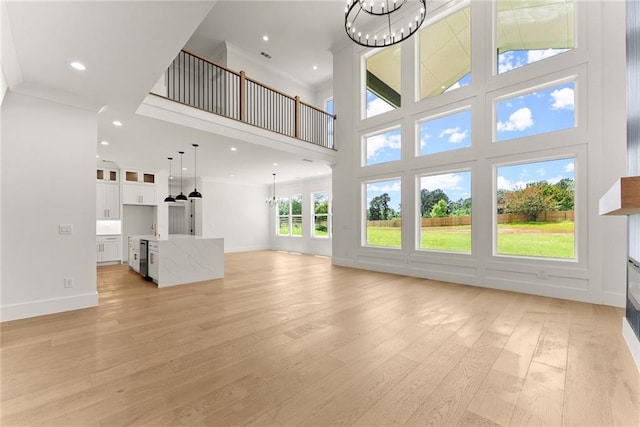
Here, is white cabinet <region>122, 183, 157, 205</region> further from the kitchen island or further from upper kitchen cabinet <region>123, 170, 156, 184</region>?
the kitchen island

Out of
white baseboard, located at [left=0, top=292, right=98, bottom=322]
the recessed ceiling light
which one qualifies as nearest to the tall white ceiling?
the recessed ceiling light

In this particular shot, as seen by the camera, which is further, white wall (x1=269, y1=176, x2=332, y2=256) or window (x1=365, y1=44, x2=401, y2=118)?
white wall (x1=269, y1=176, x2=332, y2=256)

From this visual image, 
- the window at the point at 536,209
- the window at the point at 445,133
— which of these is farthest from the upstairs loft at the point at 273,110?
the window at the point at 536,209

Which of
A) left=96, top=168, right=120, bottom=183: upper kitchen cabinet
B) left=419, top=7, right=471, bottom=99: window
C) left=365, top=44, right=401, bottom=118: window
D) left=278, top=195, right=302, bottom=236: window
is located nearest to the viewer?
left=419, top=7, right=471, bottom=99: window

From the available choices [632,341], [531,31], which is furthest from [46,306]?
[531,31]

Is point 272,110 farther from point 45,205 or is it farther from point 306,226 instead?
point 306,226

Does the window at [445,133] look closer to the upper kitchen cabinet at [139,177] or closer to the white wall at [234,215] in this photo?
the white wall at [234,215]

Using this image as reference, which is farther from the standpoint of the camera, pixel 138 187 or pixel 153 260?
pixel 138 187

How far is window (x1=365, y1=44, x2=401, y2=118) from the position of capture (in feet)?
22.2

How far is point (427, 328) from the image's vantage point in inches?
118

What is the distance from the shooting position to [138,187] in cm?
826

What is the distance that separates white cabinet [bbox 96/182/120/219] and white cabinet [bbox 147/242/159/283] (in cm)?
326

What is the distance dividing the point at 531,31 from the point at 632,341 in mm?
5201

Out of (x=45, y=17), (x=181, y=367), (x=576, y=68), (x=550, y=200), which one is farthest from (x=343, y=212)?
(x=45, y=17)
